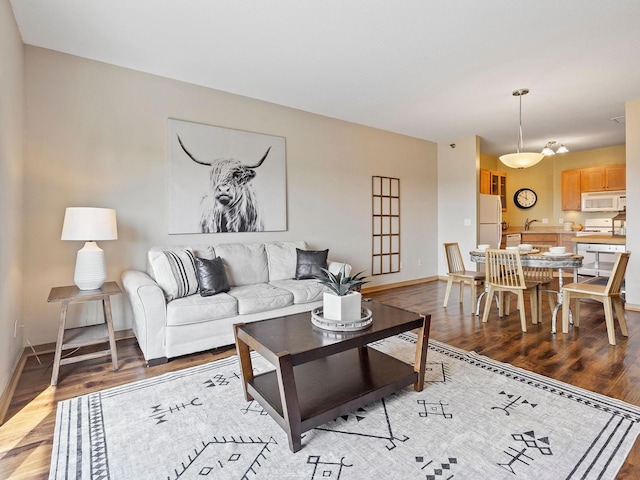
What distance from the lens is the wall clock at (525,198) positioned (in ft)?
26.7

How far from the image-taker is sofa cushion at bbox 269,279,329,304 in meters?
3.55

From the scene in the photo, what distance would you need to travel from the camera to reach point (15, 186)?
2.64 m

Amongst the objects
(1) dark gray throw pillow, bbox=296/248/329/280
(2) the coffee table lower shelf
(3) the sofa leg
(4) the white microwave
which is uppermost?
(4) the white microwave

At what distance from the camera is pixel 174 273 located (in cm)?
313

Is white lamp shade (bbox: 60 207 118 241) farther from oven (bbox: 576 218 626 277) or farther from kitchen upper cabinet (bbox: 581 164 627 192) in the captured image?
kitchen upper cabinet (bbox: 581 164 627 192)

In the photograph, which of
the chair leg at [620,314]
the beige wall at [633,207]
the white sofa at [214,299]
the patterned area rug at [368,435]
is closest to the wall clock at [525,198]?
the beige wall at [633,207]

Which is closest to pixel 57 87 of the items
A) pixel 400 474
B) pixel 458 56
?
pixel 458 56

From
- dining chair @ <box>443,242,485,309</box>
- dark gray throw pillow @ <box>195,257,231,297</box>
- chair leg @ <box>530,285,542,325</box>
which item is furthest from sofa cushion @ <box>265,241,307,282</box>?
chair leg @ <box>530,285,542,325</box>

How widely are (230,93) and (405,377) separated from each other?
11.9 feet

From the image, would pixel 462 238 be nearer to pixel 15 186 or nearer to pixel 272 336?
pixel 272 336

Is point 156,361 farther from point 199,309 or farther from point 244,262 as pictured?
point 244,262

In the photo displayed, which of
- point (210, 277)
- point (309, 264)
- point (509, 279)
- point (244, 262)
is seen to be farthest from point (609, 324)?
point (210, 277)

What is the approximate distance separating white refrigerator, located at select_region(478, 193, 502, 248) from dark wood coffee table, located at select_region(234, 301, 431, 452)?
14.9ft

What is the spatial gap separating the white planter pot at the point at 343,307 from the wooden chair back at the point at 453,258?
113 inches
